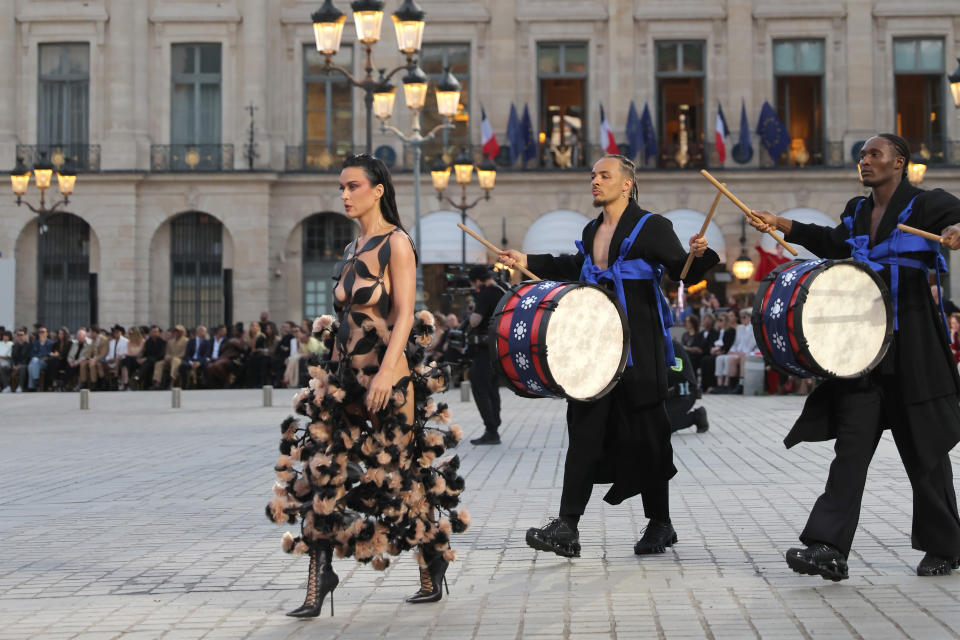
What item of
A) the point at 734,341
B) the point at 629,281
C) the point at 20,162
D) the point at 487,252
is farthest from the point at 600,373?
the point at 487,252

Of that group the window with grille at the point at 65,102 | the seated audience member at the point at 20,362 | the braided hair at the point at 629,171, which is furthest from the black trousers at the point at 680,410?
the window with grille at the point at 65,102

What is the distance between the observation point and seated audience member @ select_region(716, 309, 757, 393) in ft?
87.5

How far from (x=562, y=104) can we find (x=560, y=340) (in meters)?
35.3

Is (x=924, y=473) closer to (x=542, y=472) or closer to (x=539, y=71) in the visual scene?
(x=542, y=472)

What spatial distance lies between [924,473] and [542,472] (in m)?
5.48

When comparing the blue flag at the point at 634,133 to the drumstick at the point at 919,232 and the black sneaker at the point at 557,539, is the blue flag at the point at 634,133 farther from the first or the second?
the drumstick at the point at 919,232

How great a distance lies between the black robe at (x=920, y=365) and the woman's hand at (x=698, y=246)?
833 mm

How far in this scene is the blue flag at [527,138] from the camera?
39906mm

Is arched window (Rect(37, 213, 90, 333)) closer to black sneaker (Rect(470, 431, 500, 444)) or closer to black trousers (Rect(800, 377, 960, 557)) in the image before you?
black sneaker (Rect(470, 431, 500, 444))

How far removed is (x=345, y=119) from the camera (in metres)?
41.5

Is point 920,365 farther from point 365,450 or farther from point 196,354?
point 196,354

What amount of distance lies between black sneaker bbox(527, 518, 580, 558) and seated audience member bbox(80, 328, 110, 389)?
90.2 ft

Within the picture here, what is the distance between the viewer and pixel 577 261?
762 cm

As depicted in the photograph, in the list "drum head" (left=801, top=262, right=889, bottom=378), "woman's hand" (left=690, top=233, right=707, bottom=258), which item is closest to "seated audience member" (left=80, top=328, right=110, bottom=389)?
"woman's hand" (left=690, top=233, right=707, bottom=258)
